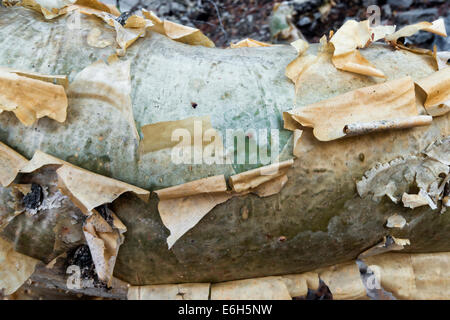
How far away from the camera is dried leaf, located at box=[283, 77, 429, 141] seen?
3.01 feet

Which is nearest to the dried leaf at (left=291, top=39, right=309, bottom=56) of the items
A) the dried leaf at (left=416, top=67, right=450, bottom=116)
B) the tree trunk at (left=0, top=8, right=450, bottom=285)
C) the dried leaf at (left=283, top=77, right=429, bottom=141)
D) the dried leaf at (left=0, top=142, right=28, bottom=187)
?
the tree trunk at (left=0, top=8, right=450, bottom=285)

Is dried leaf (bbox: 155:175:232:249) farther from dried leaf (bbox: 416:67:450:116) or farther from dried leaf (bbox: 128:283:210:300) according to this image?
dried leaf (bbox: 416:67:450:116)

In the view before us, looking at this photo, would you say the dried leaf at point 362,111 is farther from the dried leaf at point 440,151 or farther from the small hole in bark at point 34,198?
the small hole in bark at point 34,198

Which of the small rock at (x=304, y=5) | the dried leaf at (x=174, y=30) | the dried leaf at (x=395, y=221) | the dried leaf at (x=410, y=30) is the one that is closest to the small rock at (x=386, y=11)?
the small rock at (x=304, y=5)

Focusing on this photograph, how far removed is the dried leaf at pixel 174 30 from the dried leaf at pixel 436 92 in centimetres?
55

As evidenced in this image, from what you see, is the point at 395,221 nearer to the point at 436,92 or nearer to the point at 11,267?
the point at 436,92

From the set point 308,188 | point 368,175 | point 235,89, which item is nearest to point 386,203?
point 368,175

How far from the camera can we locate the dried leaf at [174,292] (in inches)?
41.4

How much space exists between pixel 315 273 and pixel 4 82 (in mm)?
839

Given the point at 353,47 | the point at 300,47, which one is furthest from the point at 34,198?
the point at 353,47

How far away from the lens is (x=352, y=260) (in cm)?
112

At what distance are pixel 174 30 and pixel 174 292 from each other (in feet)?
2.13

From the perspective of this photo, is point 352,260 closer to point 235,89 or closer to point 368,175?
point 368,175

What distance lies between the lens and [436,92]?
0.99 metres
